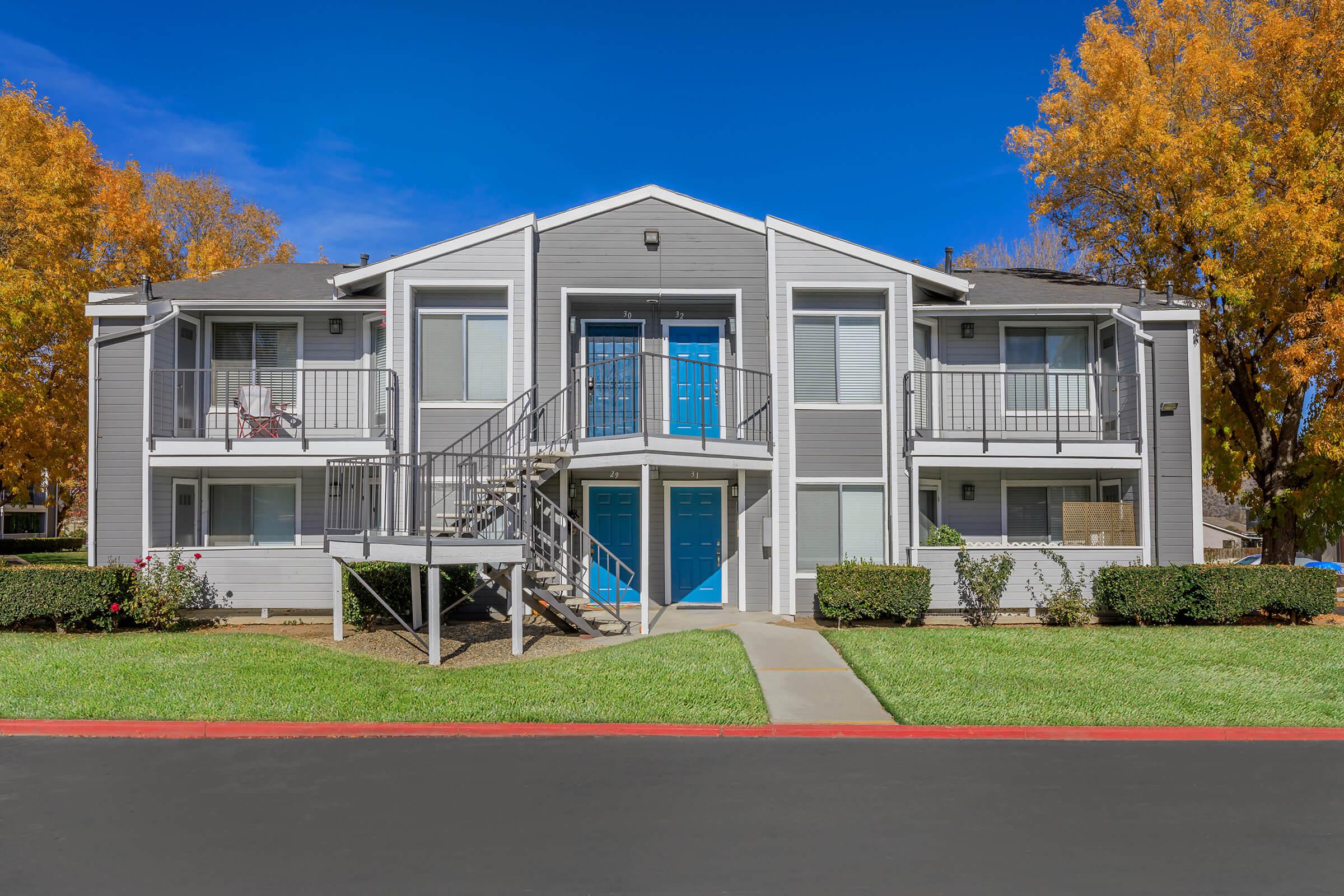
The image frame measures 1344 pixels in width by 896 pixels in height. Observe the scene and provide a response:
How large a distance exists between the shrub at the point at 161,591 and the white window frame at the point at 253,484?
1.95 meters

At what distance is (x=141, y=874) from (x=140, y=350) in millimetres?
12695

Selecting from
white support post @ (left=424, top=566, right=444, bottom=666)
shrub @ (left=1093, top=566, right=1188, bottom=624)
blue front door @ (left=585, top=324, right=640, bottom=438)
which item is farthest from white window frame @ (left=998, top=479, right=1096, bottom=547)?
white support post @ (left=424, top=566, right=444, bottom=666)

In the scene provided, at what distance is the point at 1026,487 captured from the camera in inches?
695

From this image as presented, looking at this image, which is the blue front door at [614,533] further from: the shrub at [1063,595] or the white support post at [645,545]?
the shrub at [1063,595]

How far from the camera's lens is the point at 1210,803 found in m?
6.98

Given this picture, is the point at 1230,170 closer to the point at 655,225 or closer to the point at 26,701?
the point at 655,225

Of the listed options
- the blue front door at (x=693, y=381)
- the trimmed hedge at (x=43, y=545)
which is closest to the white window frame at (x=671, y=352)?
the blue front door at (x=693, y=381)

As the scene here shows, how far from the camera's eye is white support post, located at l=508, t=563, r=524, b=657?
1230cm

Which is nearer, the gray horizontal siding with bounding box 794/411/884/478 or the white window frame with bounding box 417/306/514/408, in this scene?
the white window frame with bounding box 417/306/514/408

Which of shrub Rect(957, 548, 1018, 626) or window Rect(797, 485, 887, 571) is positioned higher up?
window Rect(797, 485, 887, 571)

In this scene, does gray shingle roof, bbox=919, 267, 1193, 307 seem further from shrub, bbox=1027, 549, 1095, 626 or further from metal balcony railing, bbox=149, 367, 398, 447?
metal balcony railing, bbox=149, 367, 398, 447

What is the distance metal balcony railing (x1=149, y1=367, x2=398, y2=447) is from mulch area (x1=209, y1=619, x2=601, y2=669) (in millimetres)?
3092

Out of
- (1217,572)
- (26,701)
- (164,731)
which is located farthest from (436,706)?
(1217,572)

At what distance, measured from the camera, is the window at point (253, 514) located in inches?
671
